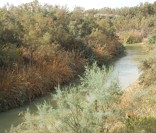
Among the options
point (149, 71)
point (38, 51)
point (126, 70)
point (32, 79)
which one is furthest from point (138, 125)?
point (126, 70)

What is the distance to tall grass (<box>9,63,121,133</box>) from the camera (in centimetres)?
917

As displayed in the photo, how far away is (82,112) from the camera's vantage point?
371 inches

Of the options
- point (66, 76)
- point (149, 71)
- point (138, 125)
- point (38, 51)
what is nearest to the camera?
point (138, 125)

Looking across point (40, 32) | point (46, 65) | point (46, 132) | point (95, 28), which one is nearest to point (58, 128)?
point (46, 132)

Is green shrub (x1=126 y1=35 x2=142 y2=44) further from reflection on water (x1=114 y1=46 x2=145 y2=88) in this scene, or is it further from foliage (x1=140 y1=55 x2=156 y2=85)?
foliage (x1=140 y1=55 x2=156 y2=85)

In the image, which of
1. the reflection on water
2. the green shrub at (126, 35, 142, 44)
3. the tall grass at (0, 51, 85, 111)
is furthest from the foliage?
the green shrub at (126, 35, 142, 44)

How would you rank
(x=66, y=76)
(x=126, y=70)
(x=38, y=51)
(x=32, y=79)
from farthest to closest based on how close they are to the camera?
1. (x=126, y=70)
2. (x=38, y=51)
3. (x=66, y=76)
4. (x=32, y=79)

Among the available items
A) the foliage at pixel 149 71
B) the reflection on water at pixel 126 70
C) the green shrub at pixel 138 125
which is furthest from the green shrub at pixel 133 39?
the green shrub at pixel 138 125

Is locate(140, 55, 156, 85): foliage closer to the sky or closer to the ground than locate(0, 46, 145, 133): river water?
closer to the sky

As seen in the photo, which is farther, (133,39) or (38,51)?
(133,39)

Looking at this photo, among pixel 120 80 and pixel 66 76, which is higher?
pixel 66 76

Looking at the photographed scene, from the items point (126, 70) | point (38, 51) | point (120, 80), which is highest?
point (38, 51)

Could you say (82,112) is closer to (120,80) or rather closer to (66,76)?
(66,76)

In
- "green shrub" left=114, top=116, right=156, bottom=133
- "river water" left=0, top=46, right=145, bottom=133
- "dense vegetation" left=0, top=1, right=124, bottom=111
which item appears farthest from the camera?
"dense vegetation" left=0, top=1, right=124, bottom=111
